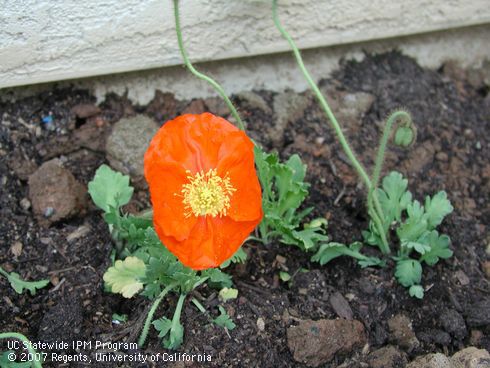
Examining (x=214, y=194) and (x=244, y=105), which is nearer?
(x=214, y=194)

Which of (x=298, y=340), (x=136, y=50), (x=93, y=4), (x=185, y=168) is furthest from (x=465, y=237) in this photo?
(x=93, y=4)

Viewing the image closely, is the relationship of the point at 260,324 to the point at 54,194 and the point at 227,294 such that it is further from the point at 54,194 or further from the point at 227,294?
the point at 54,194

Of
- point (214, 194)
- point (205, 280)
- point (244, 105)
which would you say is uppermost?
point (244, 105)

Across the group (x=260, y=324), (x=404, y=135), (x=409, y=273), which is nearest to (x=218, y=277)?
(x=260, y=324)

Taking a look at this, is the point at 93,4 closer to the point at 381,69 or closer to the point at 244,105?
the point at 244,105

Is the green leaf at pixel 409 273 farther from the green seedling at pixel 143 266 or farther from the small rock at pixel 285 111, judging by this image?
the small rock at pixel 285 111

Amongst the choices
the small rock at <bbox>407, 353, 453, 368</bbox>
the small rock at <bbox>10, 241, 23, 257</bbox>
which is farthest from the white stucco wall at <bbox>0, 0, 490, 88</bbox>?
the small rock at <bbox>407, 353, 453, 368</bbox>
